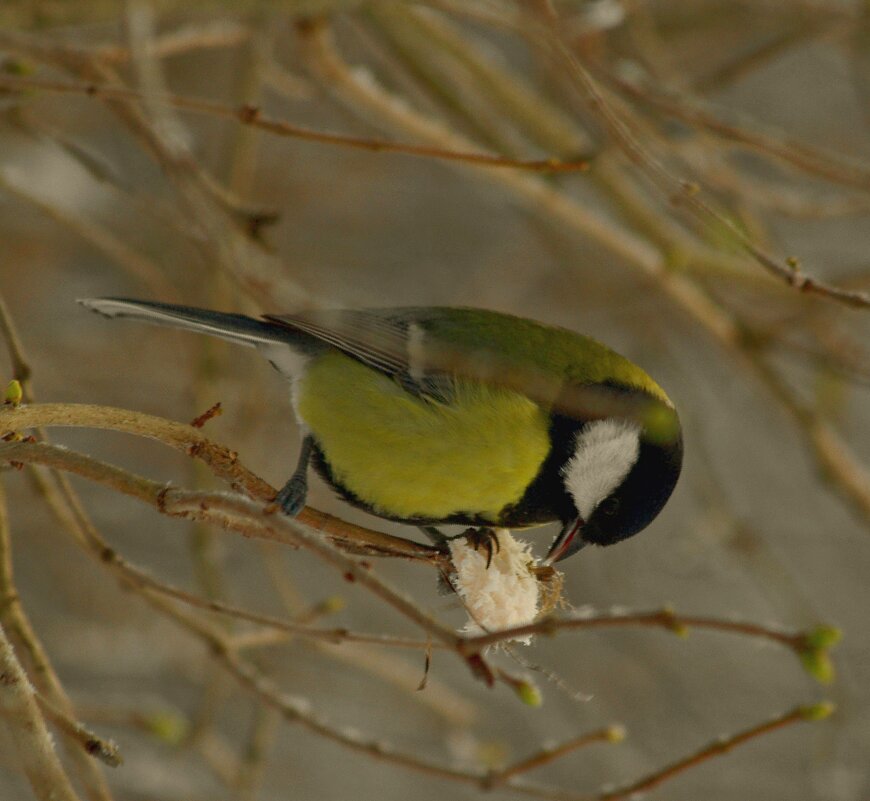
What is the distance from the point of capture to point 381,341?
2615mm

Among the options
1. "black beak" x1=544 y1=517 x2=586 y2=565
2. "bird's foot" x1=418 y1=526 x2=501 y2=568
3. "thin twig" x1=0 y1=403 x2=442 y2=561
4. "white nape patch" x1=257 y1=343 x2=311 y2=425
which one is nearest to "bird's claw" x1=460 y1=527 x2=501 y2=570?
"bird's foot" x1=418 y1=526 x2=501 y2=568

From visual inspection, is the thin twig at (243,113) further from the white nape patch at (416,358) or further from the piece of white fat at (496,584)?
the piece of white fat at (496,584)

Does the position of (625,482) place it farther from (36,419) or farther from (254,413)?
(254,413)

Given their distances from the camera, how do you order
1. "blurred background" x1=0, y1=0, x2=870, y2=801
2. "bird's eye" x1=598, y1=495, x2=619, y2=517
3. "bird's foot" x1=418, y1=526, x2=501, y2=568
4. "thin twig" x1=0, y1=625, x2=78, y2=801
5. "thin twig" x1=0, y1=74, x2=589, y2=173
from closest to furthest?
"thin twig" x1=0, y1=625, x2=78, y2=801
"thin twig" x1=0, y1=74, x2=589, y2=173
"bird's foot" x1=418, y1=526, x2=501, y2=568
"bird's eye" x1=598, y1=495, x2=619, y2=517
"blurred background" x1=0, y1=0, x2=870, y2=801

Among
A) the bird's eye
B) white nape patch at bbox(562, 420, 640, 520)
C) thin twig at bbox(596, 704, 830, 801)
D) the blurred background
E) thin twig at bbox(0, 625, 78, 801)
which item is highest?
the blurred background

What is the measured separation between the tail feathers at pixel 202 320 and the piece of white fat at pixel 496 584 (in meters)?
0.65

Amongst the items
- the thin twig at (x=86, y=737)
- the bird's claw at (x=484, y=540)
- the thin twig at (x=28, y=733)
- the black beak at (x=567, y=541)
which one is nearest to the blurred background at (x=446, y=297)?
the bird's claw at (x=484, y=540)

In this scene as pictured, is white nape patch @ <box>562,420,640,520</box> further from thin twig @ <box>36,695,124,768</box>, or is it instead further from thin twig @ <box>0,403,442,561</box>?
thin twig @ <box>36,695,124,768</box>

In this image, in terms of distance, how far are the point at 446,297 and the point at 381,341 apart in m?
2.95

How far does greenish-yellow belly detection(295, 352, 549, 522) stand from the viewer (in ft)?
7.55

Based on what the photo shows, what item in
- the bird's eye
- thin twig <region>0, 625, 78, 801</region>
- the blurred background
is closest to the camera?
thin twig <region>0, 625, 78, 801</region>

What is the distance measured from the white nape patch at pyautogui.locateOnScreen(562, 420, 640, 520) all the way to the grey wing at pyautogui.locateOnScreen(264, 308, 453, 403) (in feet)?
1.04

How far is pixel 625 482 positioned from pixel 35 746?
1.38 metres

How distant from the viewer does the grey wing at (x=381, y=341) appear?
248 centimetres
